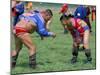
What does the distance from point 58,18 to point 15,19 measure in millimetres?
511

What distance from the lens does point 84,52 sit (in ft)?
9.17

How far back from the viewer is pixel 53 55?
2645 millimetres

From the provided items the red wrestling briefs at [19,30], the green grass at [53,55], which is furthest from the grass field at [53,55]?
the red wrestling briefs at [19,30]

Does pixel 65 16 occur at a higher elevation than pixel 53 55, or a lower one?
higher

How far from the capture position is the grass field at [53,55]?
2518mm

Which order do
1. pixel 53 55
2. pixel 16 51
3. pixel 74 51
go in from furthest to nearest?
pixel 74 51
pixel 53 55
pixel 16 51

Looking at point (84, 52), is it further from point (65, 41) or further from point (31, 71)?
point (31, 71)

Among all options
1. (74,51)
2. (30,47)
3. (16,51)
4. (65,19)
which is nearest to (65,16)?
(65,19)

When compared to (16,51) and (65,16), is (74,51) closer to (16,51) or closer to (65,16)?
(65,16)

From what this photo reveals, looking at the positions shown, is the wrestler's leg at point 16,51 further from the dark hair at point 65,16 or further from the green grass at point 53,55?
the dark hair at point 65,16

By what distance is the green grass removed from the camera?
2.52 meters

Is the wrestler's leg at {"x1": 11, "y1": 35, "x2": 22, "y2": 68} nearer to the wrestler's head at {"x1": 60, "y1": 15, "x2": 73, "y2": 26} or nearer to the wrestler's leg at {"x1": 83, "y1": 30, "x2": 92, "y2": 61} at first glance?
the wrestler's head at {"x1": 60, "y1": 15, "x2": 73, "y2": 26}

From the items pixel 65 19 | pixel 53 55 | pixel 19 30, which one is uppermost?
pixel 65 19

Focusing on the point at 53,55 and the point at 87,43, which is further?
the point at 87,43
